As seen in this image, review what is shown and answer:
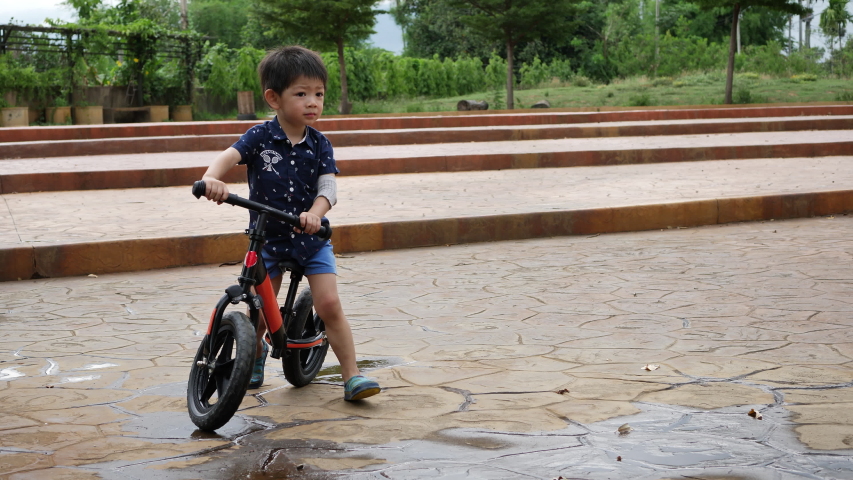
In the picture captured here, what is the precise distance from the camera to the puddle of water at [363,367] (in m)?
3.88

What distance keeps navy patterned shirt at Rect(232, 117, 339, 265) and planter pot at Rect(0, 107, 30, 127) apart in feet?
60.8

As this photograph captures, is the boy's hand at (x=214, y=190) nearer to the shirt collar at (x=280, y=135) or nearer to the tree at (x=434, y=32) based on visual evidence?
the shirt collar at (x=280, y=135)

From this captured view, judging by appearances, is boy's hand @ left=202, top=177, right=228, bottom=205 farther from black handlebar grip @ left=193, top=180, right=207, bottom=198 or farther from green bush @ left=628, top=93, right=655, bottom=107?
green bush @ left=628, top=93, right=655, bottom=107

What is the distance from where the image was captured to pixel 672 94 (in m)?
24.8

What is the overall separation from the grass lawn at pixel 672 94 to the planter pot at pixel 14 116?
741cm

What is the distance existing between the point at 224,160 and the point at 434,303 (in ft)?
7.31

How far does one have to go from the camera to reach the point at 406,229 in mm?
7344

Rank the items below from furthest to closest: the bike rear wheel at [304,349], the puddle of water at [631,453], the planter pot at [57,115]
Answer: the planter pot at [57,115], the bike rear wheel at [304,349], the puddle of water at [631,453]

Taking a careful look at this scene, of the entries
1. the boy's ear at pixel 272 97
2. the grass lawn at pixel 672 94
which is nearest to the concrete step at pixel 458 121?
the grass lawn at pixel 672 94

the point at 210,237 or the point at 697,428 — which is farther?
the point at 210,237

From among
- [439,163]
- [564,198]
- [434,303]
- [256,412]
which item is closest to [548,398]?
[256,412]

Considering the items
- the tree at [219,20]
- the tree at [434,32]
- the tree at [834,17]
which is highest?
the tree at [219,20]

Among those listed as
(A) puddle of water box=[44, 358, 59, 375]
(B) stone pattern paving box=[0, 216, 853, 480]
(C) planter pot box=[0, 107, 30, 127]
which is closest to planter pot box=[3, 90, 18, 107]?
(C) planter pot box=[0, 107, 30, 127]

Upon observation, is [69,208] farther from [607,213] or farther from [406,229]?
[607,213]
